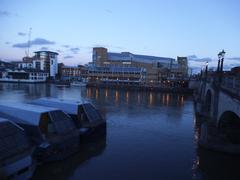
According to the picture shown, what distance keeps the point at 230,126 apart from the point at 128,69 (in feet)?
447

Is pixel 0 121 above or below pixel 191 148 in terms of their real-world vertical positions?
above

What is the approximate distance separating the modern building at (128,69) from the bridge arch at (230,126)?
128835mm

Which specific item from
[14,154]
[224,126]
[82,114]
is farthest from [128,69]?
[14,154]

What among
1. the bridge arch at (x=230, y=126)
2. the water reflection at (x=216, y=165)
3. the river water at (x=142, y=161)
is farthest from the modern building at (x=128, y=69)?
the water reflection at (x=216, y=165)

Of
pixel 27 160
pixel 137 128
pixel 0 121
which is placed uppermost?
pixel 0 121

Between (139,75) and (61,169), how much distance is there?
14020 centimetres

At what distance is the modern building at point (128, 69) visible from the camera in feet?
514

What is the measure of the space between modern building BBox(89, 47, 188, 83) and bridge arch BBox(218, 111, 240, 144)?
12883cm

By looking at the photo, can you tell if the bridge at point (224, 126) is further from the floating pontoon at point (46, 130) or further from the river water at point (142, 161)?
the floating pontoon at point (46, 130)

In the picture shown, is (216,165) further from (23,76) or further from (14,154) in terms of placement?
(23,76)

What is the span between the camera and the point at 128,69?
157750 mm

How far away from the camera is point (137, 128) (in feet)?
94.2

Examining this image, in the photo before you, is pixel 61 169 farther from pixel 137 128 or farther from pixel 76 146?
pixel 137 128

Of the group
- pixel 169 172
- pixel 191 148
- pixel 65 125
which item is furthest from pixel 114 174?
pixel 191 148
